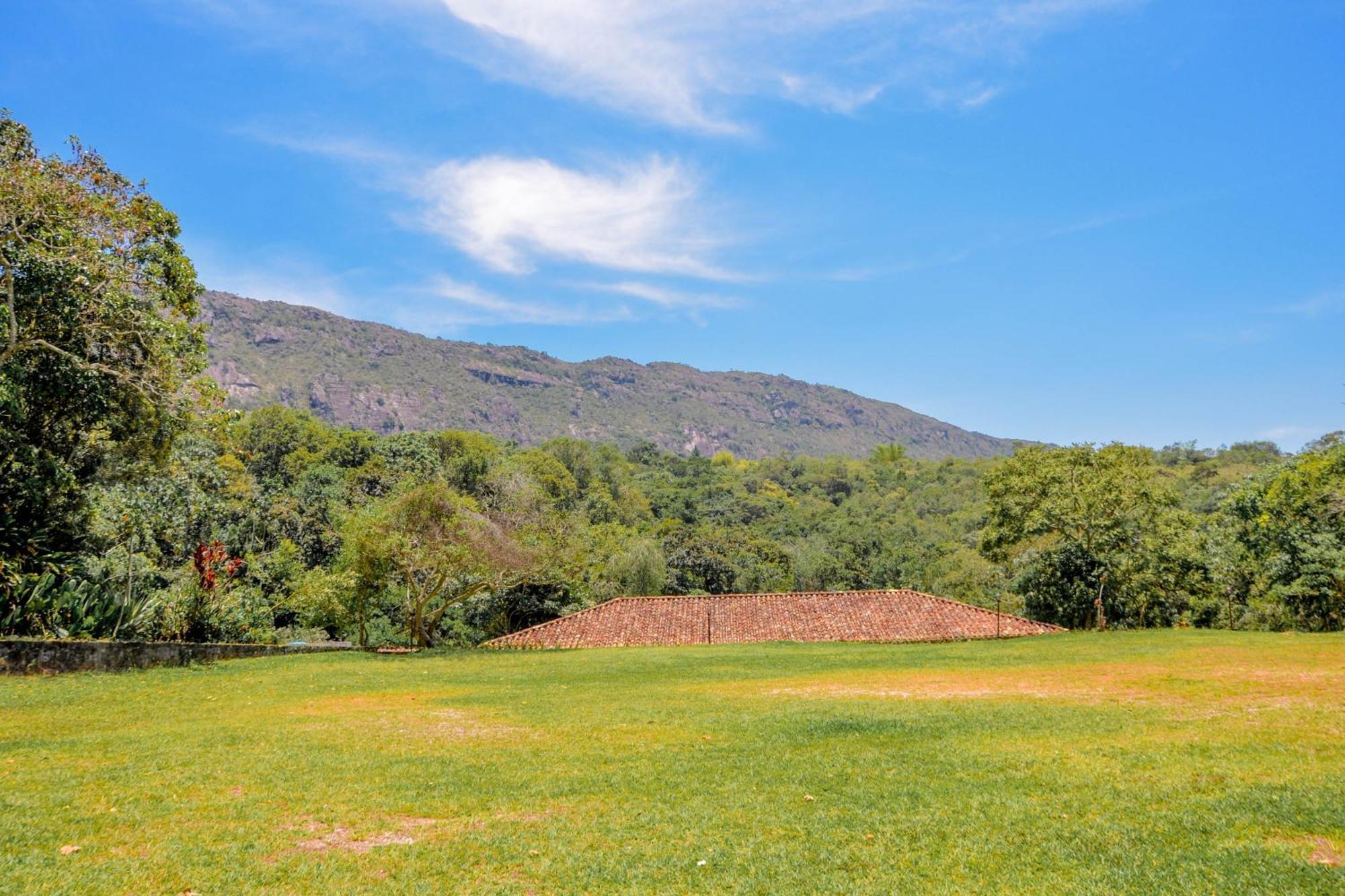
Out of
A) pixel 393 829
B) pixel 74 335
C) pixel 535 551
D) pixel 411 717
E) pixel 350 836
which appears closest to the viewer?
pixel 350 836

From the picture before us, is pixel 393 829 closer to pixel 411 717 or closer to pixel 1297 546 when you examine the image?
pixel 411 717

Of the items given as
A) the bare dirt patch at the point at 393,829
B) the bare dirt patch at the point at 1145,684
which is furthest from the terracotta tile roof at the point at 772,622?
the bare dirt patch at the point at 393,829

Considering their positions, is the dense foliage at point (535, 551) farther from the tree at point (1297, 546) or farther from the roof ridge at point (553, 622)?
the roof ridge at point (553, 622)

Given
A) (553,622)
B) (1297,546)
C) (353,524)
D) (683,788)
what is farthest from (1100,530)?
(683,788)

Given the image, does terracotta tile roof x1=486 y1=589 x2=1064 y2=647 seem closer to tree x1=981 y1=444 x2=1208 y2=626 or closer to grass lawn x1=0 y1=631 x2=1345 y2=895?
tree x1=981 y1=444 x2=1208 y2=626

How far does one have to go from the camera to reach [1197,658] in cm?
1802

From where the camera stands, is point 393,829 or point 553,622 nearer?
point 393,829

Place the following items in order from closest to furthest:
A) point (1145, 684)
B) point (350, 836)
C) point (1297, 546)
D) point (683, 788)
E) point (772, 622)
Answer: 1. point (350, 836)
2. point (683, 788)
3. point (1145, 684)
4. point (1297, 546)
5. point (772, 622)

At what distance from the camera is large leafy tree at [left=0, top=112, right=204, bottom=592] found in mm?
15117

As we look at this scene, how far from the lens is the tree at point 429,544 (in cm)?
2369

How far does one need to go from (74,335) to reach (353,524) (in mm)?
9513

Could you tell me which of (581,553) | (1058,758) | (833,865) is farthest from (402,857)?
(581,553)

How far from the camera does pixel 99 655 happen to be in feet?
52.5

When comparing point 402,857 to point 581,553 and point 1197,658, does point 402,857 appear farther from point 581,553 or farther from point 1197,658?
point 581,553
